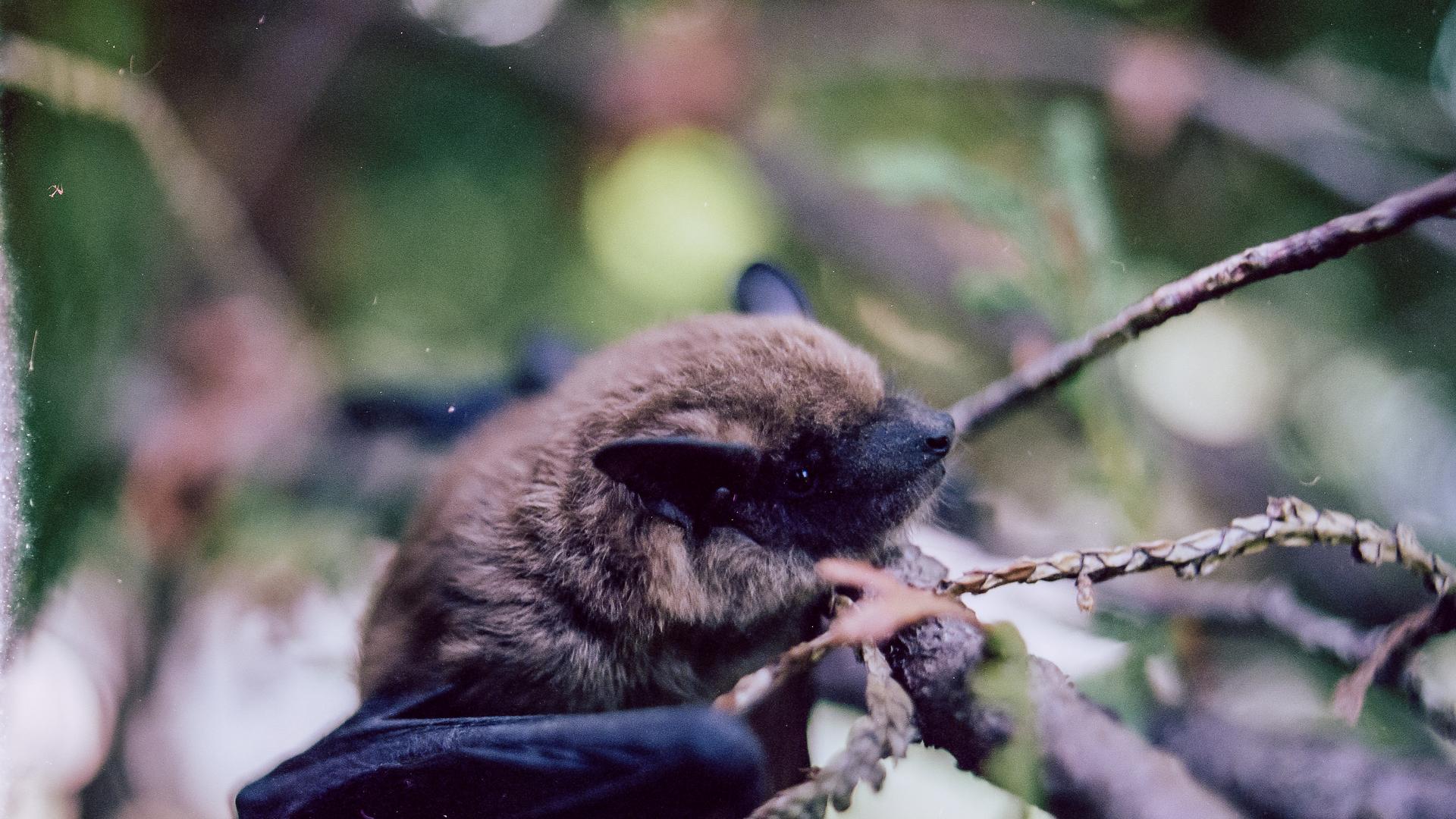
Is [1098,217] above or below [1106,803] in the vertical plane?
above

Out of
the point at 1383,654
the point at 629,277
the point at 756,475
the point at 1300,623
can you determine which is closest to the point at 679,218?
the point at 629,277

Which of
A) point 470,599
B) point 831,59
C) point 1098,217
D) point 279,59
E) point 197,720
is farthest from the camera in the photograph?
point 831,59


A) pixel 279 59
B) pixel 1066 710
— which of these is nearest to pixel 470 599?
pixel 1066 710

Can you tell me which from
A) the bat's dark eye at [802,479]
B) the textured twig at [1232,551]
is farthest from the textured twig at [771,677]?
the bat's dark eye at [802,479]

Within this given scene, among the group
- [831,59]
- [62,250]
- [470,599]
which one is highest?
[831,59]

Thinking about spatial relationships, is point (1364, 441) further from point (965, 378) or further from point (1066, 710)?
point (1066, 710)

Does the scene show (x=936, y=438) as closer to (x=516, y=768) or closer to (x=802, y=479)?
(x=802, y=479)
